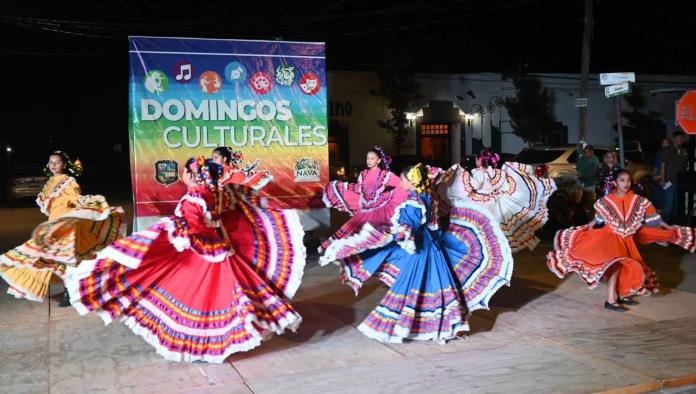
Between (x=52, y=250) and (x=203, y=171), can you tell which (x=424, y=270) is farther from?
(x=52, y=250)

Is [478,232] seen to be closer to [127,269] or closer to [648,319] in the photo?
[648,319]

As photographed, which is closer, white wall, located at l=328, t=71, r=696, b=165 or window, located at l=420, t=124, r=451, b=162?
white wall, located at l=328, t=71, r=696, b=165

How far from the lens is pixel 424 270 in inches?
245

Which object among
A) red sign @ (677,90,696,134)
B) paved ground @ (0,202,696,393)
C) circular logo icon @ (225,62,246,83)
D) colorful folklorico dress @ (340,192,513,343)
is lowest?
paved ground @ (0,202,696,393)

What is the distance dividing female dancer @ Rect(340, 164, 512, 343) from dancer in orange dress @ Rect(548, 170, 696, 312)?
60.4 inches

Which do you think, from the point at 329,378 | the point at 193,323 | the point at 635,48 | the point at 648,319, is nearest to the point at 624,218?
the point at 648,319

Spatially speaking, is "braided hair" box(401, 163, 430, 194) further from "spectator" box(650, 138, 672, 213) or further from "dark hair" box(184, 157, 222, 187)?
"spectator" box(650, 138, 672, 213)

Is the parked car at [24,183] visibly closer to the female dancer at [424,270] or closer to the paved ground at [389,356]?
the paved ground at [389,356]

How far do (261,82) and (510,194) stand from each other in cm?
378

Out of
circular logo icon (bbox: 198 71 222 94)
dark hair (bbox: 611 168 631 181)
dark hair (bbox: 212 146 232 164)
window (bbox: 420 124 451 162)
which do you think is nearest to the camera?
dark hair (bbox: 611 168 631 181)

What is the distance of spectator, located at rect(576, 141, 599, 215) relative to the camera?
47.2ft

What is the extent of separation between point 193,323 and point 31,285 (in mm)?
2455

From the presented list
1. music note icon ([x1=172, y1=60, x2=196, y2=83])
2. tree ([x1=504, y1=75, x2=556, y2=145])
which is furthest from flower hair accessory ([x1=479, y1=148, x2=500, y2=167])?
tree ([x1=504, y1=75, x2=556, y2=145])

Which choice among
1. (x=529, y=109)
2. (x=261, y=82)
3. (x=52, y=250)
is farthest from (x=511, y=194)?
(x=529, y=109)
